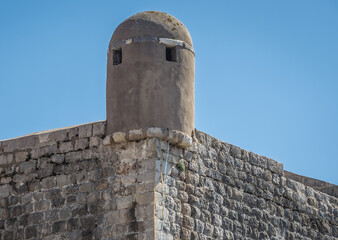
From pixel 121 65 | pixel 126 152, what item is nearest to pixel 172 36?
pixel 121 65

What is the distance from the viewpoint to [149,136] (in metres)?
16.4

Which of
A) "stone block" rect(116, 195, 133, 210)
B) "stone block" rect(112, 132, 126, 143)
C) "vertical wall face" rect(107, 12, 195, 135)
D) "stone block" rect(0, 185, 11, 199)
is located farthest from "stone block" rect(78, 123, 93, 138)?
"stone block" rect(0, 185, 11, 199)

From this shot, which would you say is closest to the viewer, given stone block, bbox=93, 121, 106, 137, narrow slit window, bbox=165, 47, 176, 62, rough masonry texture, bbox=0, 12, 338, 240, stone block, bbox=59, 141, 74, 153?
rough masonry texture, bbox=0, 12, 338, 240

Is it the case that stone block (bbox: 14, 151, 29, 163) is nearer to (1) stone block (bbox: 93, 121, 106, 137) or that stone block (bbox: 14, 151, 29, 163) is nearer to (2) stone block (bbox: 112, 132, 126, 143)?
(1) stone block (bbox: 93, 121, 106, 137)

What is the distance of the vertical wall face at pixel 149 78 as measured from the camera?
54.5ft

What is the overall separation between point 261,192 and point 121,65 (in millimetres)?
3700

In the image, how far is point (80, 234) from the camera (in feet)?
54.6

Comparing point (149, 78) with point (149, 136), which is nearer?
point (149, 136)

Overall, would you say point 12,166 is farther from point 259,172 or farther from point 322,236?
point 322,236

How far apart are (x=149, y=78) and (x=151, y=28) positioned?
0.88 metres

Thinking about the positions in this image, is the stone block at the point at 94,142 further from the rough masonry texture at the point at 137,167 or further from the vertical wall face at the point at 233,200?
the vertical wall face at the point at 233,200

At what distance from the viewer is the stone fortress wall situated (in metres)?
16.2

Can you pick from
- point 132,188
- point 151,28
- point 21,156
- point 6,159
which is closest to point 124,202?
point 132,188

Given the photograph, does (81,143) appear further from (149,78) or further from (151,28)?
(151,28)
